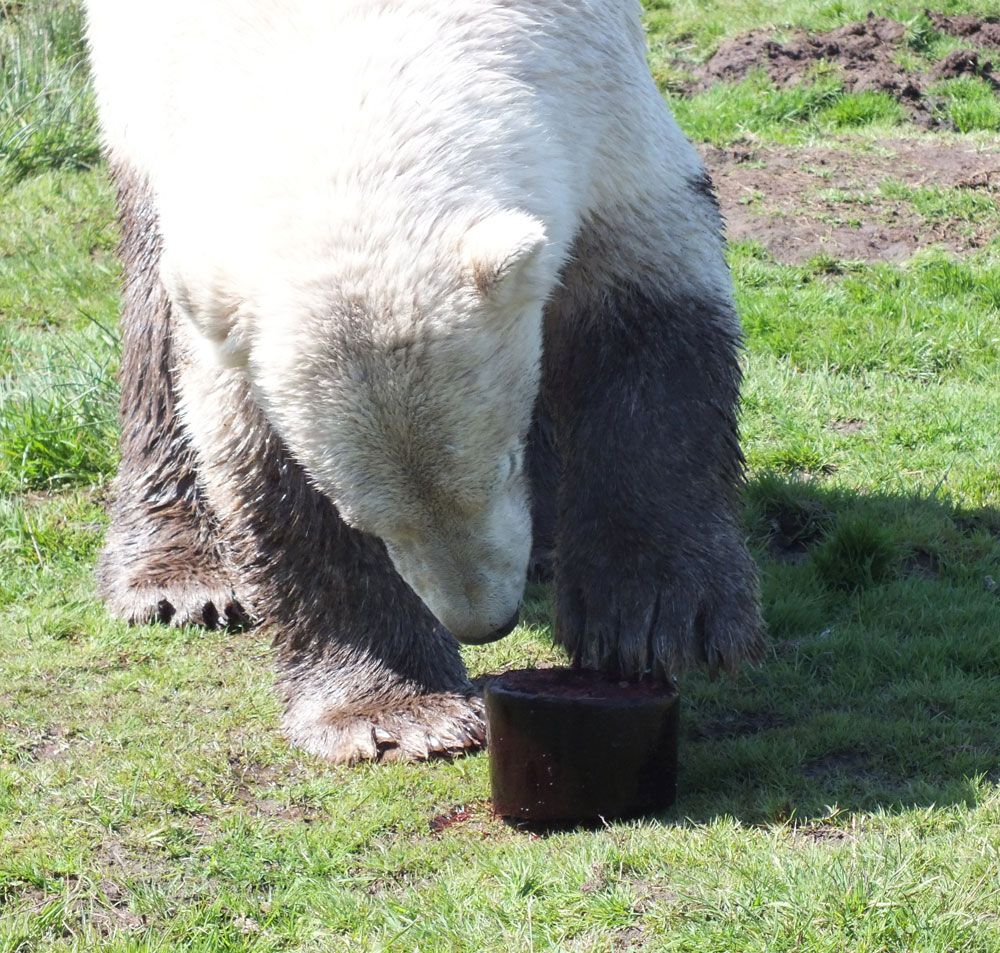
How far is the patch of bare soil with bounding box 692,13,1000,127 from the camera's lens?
954 centimetres

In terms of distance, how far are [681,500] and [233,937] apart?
1616mm

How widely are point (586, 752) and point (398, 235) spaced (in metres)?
1.33

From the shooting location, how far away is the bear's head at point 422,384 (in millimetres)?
3213

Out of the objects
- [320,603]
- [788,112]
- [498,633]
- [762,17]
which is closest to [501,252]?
[498,633]

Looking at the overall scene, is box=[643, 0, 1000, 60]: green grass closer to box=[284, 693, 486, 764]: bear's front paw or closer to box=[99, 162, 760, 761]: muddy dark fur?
A: box=[99, 162, 760, 761]: muddy dark fur

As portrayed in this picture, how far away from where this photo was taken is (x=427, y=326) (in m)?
3.21

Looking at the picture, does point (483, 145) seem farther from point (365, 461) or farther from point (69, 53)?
point (69, 53)

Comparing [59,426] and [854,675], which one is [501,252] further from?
[59,426]

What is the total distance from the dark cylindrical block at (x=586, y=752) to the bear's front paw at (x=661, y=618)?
25 centimetres

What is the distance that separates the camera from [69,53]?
10.6m

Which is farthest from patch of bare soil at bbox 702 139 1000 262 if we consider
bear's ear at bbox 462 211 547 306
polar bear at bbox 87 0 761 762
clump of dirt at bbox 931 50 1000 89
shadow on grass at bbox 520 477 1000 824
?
bear's ear at bbox 462 211 547 306

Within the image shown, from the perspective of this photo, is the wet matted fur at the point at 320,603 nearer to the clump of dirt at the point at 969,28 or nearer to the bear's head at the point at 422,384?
the bear's head at the point at 422,384

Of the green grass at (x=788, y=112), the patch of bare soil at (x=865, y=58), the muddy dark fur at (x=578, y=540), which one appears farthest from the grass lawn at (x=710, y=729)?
the patch of bare soil at (x=865, y=58)

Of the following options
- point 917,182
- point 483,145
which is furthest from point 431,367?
point 917,182
